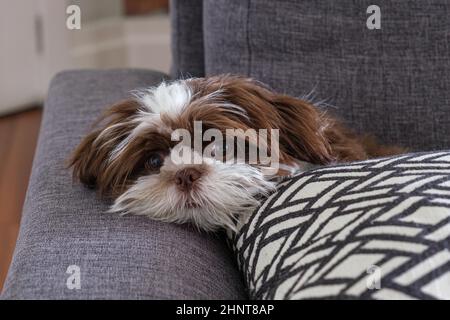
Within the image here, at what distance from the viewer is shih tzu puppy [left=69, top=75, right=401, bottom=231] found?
50.3 inches

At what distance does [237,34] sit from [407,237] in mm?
816

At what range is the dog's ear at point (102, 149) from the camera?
52.8 inches

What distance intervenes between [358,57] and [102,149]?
0.63m

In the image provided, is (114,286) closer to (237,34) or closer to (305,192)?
(305,192)

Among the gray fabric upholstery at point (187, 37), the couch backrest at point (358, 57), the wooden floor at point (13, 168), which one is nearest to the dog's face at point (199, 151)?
the couch backrest at point (358, 57)

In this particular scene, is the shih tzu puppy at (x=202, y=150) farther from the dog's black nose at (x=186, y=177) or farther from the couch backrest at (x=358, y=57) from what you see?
the couch backrest at (x=358, y=57)

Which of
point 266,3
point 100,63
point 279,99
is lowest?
point 100,63

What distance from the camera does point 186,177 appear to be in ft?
4.21

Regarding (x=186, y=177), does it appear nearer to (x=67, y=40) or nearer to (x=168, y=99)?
(x=168, y=99)

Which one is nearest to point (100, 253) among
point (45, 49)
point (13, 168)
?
point (13, 168)

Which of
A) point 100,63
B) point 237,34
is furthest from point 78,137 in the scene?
point 100,63

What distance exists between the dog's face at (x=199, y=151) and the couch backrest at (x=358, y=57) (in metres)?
0.30

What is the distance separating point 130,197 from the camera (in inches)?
50.9

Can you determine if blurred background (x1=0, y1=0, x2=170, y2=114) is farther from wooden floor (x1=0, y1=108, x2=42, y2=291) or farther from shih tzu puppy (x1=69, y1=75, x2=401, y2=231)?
shih tzu puppy (x1=69, y1=75, x2=401, y2=231)
